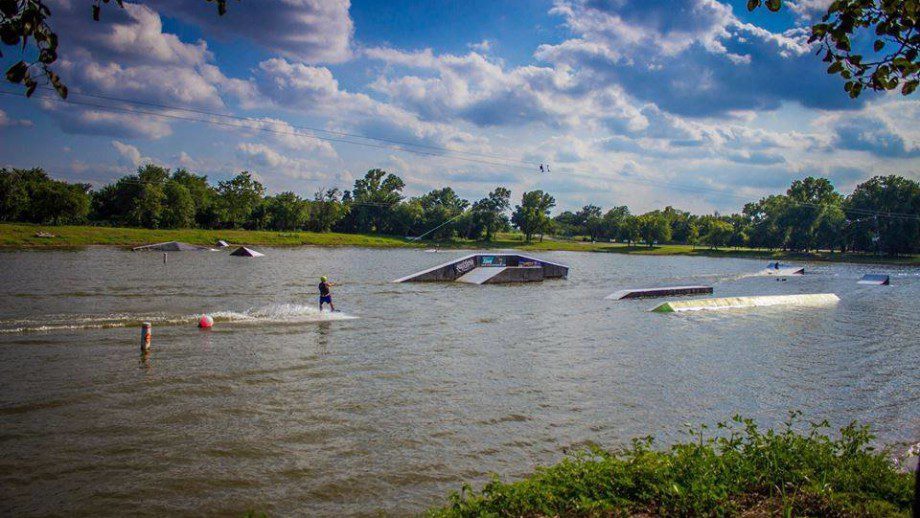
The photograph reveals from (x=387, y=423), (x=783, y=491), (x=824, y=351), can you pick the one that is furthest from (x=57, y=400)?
(x=824, y=351)

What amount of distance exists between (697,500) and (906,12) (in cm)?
601

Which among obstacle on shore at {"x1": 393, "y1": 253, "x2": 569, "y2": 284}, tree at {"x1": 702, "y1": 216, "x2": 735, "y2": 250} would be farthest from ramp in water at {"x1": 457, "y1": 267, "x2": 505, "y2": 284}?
tree at {"x1": 702, "y1": 216, "x2": 735, "y2": 250}

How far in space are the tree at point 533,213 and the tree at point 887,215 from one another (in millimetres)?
76251

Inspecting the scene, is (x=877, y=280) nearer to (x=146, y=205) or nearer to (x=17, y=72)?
(x=17, y=72)

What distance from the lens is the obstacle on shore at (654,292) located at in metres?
41.5

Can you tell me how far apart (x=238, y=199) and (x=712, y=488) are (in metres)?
127

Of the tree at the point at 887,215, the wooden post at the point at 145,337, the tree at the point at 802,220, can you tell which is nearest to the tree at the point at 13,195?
the wooden post at the point at 145,337

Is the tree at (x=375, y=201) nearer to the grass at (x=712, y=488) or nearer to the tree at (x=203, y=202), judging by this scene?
the tree at (x=203, y=202)

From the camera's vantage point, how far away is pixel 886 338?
92.9 feet

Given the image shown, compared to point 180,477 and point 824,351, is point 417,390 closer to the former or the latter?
point 180,477

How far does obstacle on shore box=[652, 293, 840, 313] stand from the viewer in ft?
117

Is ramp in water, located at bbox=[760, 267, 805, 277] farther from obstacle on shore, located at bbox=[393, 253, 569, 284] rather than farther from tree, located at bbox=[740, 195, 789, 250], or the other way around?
tree, located at bbox=[740, 195, 789, 250]

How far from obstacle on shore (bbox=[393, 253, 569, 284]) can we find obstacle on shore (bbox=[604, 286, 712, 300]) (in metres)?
10.4

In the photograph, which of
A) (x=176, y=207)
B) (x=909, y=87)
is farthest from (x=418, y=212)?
(x=909, y=87)
